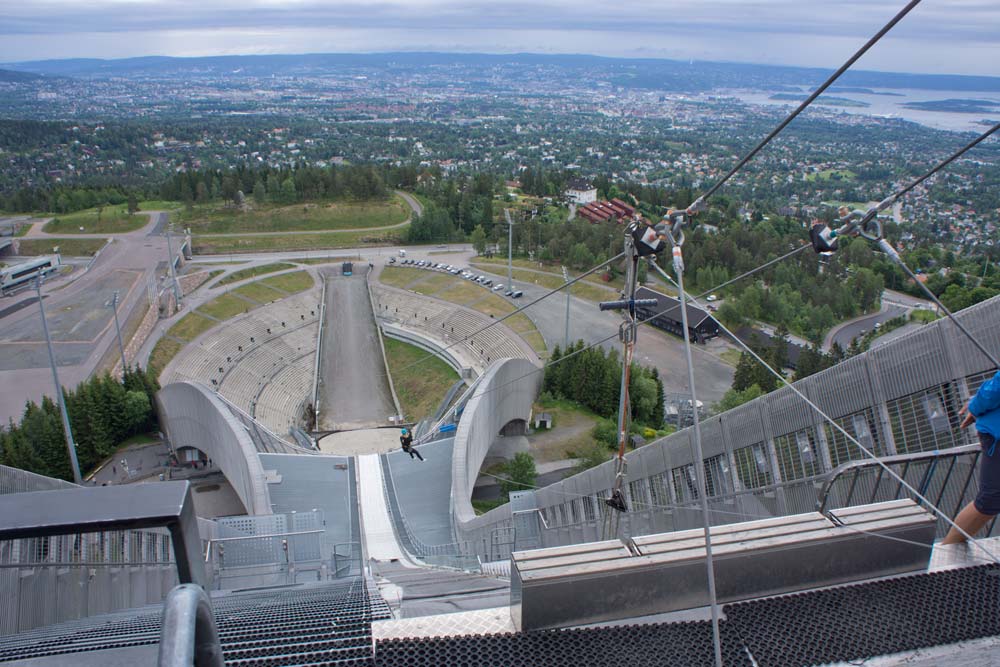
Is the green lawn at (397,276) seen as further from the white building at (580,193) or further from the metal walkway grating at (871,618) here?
the metal walkway grating at (871,618)

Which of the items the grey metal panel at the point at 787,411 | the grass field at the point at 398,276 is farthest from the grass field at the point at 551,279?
the grey metal panel at the point at 787,411

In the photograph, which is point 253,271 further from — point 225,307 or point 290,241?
point 290,241

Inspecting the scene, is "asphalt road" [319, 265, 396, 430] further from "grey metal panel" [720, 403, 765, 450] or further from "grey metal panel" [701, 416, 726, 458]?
"grey metal panel" [720, 403, 765, 450]

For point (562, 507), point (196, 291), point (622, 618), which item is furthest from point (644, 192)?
point (622, 618)

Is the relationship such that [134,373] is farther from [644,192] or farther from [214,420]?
[644,192]

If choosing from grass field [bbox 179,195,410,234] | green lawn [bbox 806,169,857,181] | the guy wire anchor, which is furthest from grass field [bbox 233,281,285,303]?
green lawn [bbox 806,169,857,181]

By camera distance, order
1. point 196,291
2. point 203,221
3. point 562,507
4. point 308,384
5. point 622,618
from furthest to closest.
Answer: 1. point 203,221
2. point 196,291
3. point 308,384
4. point 562,507
5. point 622,618

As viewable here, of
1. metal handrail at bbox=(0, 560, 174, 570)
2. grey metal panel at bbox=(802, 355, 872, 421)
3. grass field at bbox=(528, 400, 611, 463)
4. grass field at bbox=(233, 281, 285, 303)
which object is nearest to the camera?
metal handrail at bbox=(0, 560, 174, 570)
